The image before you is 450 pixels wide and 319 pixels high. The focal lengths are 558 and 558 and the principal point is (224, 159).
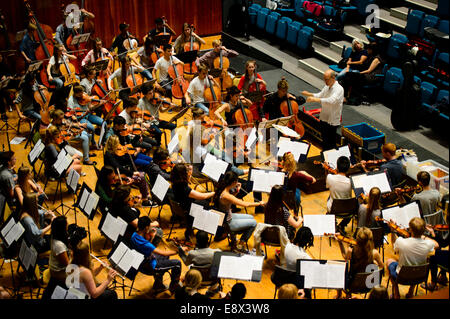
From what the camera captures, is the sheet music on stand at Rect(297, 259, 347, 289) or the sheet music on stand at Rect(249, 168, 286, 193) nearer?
the sheet music on stand at Rect(297, 259, 347, 289)

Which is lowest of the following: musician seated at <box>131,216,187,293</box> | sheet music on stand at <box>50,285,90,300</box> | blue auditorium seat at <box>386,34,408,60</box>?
musician seated at <box>131,216,187,293</box>

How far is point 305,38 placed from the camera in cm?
1416

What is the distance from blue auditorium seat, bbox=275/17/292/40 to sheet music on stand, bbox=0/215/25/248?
9969 millimetres

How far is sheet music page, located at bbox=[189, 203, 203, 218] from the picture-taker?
23.5 feet

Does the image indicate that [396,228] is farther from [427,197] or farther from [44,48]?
[44,48]

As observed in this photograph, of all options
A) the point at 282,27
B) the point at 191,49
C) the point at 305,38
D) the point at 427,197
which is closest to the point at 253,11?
the point at 282,27

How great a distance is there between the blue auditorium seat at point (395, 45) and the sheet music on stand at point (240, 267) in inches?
293

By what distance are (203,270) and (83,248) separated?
1.46 metres

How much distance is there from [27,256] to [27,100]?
512 cm

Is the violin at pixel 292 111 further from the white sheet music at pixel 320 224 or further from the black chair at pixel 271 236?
the black chair at pixel 271 236

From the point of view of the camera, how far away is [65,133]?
9422mm

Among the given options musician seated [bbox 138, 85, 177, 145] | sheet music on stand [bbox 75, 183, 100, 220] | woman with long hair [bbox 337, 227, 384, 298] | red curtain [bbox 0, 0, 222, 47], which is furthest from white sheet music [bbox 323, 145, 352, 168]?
red curtain [bbox 0, 0, 222, 47]

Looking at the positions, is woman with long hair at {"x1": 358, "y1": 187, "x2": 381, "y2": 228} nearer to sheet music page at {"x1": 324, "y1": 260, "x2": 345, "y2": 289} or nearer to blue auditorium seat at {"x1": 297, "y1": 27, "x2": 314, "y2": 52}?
sheet music page at {"x1": 324, "y1": 260, "x2": 345, "y2": 289}
